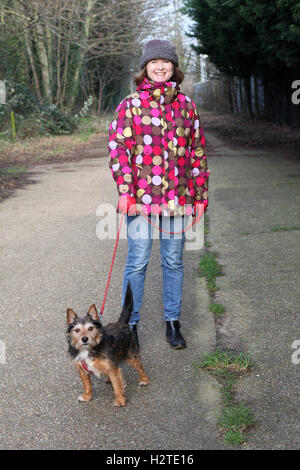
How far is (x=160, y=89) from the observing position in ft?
12.1

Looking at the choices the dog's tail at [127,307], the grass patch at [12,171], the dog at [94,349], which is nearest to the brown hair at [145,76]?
the dog's tail at [127,307]

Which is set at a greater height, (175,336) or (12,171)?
(12,171)

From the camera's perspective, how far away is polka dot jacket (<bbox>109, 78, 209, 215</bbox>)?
364 cm

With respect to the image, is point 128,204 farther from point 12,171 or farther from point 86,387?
point 12,171

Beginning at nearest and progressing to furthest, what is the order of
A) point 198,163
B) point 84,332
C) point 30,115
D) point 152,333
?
point 84,332 → point 198,163 → point 152,333 → point 30,115

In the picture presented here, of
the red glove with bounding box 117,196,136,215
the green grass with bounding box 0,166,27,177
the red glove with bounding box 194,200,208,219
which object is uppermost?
the red glove with bounding box 117,196,136,215

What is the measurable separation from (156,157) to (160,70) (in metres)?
0.60

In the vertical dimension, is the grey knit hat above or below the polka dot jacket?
above

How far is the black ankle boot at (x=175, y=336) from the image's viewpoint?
4.05 meters

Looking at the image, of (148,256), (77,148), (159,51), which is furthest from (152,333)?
(77,148)

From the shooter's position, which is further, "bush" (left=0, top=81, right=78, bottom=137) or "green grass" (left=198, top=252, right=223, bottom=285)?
"bush" (left=0, top=81, right=78, bottom=137)

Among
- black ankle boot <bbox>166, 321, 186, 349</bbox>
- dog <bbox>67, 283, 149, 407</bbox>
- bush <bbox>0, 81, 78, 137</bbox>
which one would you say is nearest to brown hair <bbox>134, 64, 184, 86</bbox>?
dog <bbox>67, 283, 149, 407</bbox>

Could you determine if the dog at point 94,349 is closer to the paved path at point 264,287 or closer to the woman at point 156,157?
the woman at point 156,157

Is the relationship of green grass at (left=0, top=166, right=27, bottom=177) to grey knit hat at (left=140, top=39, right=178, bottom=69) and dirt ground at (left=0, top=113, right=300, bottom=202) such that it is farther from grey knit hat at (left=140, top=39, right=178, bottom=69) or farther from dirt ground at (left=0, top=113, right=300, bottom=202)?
grey knit hat at (left=140, top=39, right=178, bottom=69)
